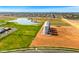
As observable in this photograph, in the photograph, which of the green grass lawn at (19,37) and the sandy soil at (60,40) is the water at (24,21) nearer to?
the green grass lawn at (19,37)

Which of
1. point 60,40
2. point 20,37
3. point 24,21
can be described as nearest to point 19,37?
point 20,37

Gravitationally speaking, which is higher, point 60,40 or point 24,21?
point 24,21

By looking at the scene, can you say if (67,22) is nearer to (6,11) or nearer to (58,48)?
(58,48)

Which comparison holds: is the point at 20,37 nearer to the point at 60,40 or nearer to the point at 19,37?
the point at 19,37

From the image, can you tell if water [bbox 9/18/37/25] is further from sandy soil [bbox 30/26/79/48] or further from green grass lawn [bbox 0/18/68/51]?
sandy soil [bbox 30/26/79/48]
